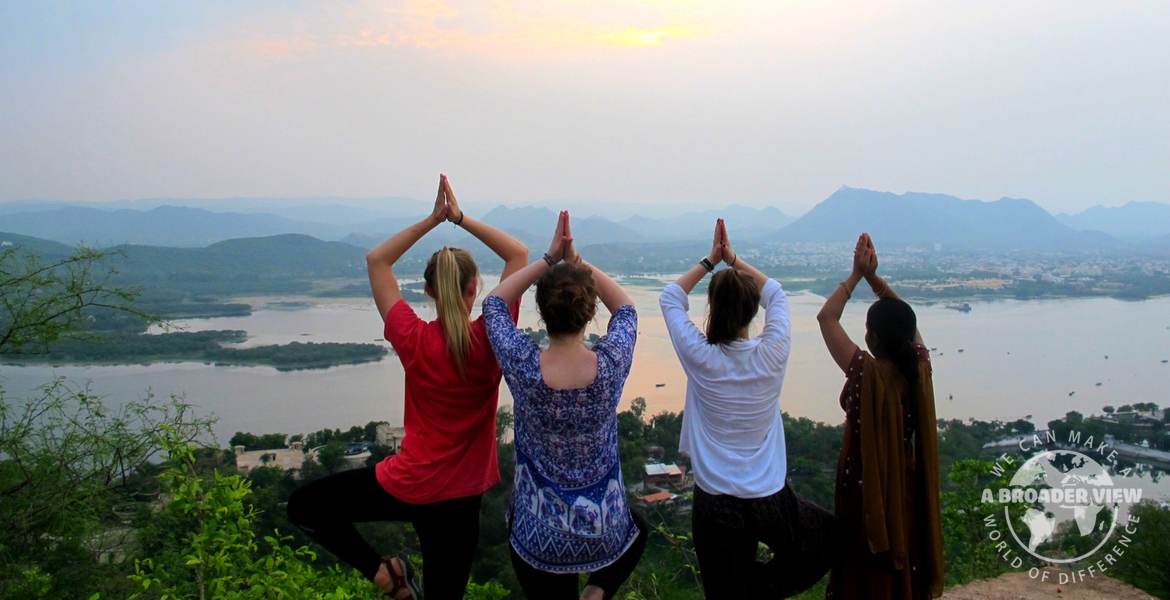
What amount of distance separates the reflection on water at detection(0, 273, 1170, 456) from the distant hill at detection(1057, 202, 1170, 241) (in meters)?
54.5

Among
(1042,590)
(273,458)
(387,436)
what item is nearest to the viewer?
(1042,590)

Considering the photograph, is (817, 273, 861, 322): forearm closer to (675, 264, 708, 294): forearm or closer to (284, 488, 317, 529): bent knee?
(675, 264, 708, 294): forearm

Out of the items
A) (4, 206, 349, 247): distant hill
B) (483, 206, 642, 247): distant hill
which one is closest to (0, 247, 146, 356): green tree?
(483, 206, 642, 247): distant hill

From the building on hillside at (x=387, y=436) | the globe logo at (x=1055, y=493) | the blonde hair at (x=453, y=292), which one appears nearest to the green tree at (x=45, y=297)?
the blonde hair at (x=453, y=292)

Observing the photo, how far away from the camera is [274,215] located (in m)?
57.7

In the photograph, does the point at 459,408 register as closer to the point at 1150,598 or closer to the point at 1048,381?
the point at 1150,598

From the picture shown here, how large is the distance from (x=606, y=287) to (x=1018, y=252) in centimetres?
5332

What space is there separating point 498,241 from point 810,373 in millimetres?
16661

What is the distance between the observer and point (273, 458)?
9.34 m

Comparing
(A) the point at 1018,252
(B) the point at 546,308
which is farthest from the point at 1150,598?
(A) the point at 1018,252

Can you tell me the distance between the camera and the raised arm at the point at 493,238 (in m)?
2.03

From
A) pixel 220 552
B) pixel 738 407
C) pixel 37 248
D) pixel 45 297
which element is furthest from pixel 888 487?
pixel 37 248

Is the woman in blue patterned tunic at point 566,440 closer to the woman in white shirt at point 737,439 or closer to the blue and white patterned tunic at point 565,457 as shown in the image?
the blue and white patterned tunic at point 565,457

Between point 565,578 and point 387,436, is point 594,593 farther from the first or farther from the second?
point 387,436
